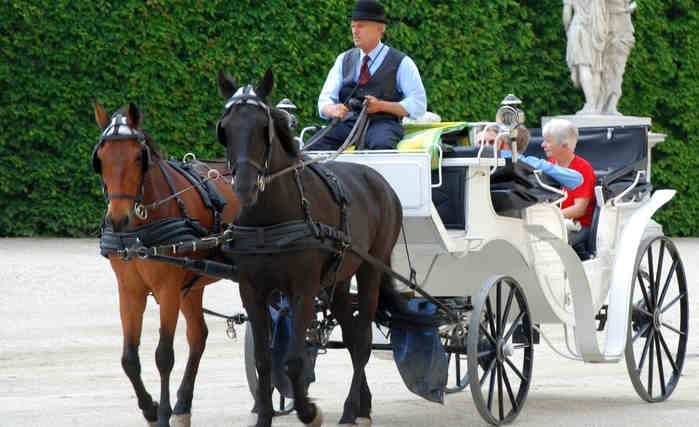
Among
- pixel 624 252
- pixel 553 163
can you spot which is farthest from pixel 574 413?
pixel 553 163

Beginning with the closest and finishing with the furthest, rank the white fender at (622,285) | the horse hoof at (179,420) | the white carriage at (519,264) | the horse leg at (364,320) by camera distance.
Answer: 1. the horse hoof at (179,420)
2. the horse leg at (364,320)
3. the white carriage at (519,264)
4. the white fender at (622,285)

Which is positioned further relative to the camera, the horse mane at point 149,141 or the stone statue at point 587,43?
the stone statue at point 587,43

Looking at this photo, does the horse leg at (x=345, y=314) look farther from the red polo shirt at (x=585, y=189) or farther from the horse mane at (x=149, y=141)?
the red polo shirt at (x=585, y=189)

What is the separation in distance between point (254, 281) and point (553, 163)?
2.61 metres

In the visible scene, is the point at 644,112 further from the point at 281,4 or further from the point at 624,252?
the point at 624,252

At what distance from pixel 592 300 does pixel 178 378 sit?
260cm

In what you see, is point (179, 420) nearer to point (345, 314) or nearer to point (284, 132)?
point (345, 314)

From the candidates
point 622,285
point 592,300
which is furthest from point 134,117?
point 622,285

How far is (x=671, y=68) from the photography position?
16.9 meters

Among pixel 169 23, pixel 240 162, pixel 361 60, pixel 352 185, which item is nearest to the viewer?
pixel 240 162

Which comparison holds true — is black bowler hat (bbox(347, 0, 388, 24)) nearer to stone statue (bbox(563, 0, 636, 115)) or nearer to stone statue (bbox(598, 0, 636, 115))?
stone statue (bbox(563, 0, 636, 115))

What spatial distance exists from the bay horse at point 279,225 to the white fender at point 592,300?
1372mm

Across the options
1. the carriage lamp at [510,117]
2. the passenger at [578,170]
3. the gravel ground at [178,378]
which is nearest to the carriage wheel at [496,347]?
the gravel ground at [178,378]

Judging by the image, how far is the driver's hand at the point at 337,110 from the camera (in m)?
6.12
